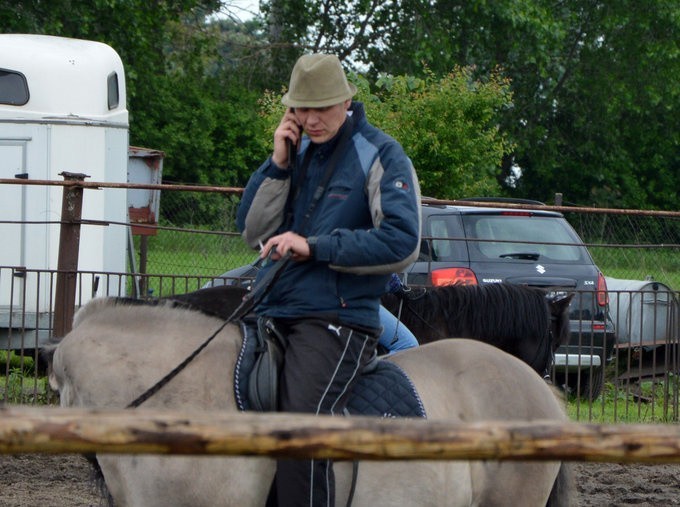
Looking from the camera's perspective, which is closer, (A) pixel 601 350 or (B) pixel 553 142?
(A) pixel 601 350

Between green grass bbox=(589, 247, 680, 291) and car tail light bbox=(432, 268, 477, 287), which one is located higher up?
car tail light bbox=(432, 268, 477, 287)

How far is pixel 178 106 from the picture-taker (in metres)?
28.3

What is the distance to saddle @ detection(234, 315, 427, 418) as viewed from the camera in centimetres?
346

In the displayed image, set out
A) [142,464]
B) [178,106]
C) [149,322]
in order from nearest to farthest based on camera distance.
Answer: [142,464] → [149,322] → [178,106]

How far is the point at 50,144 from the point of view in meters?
11.1

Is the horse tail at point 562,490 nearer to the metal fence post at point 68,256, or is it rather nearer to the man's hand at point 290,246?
the man's hand at point 290,246

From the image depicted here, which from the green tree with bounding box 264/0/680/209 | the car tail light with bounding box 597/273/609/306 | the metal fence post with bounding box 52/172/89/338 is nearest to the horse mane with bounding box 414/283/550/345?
the car tail light with bounding box 597/273/609/306

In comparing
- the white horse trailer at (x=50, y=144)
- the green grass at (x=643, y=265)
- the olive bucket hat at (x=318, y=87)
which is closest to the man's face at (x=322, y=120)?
the olive bucket hat at (x=318, y=87)

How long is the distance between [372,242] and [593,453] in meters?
1.28

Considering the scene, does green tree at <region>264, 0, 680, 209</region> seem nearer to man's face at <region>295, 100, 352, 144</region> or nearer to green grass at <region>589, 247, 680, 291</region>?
green grass at <region>589, 247, 680, 291</region>

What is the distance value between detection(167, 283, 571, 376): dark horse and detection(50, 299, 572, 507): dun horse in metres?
2.62

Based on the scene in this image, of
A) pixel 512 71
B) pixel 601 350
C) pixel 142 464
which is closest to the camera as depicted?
pixel 142 464

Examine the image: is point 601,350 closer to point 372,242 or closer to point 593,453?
point 372,242

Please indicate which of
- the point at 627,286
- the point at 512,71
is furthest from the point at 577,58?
the point at 627,286
